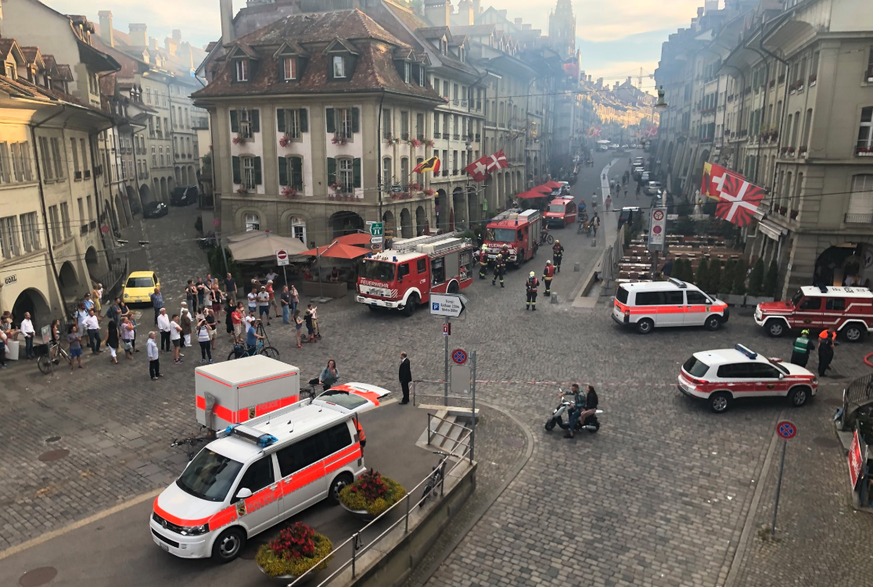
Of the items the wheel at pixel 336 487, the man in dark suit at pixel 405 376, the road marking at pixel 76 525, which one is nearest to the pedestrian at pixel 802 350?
the man in dark suit at pixel 405 376

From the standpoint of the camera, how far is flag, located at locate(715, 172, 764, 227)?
27188 millimetres

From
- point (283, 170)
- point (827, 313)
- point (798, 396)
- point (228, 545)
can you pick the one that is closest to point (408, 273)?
point (798, 396)

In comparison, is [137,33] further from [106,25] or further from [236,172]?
[236,172]

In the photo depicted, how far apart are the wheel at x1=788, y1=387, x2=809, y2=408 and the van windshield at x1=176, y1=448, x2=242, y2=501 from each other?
14958 mm

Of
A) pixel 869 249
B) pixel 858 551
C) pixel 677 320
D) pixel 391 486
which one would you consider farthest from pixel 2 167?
pixel 869 249

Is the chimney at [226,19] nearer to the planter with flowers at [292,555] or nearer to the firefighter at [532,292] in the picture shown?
the firefighter at [532,292]

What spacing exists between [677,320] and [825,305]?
5.14 m

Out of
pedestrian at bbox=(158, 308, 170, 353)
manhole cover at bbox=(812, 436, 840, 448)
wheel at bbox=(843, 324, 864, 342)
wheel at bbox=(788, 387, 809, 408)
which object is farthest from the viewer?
wheel at bbox=(843, 324, 864, 342)

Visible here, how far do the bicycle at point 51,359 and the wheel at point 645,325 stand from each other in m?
20.0

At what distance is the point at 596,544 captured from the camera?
1180 centimetres

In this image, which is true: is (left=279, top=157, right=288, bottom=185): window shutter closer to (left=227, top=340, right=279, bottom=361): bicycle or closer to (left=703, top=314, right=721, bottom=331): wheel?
(left=227, top=340, right=279, bottom=361): bicycle

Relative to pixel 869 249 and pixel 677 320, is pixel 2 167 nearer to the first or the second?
pixel 677 320

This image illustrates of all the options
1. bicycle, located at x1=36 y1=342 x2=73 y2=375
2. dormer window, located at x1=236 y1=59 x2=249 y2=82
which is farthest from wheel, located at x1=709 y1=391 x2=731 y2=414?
dormer window, located at x1=236 y1=59 x2=249 y2=82

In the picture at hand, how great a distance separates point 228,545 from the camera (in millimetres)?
10273
